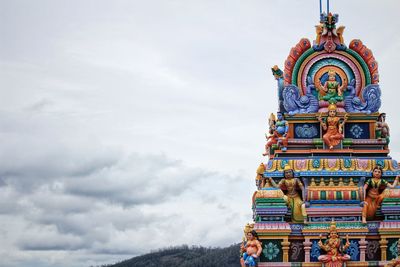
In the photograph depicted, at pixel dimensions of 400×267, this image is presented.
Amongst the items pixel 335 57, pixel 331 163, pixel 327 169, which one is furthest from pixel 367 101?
pixel 327 169

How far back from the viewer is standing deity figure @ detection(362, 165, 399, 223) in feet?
115

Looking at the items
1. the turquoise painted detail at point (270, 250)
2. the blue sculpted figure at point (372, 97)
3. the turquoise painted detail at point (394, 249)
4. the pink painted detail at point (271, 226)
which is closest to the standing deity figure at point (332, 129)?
the blue sculpted figure at point (372, 97)

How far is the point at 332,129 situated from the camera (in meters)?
36.1

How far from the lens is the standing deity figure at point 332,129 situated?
118 ft

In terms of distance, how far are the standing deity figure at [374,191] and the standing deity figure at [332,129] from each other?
6.90 ft

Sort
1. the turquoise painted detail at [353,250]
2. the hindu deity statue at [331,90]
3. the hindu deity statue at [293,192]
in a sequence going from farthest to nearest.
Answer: the hindu deity statue at [331,90] → the hindu deity statue at [293,192] → the turquoise painted detail at [353,250]

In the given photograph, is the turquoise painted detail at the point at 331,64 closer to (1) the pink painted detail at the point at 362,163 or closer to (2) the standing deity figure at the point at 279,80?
(2) the standing deity figure at the point at 279,80

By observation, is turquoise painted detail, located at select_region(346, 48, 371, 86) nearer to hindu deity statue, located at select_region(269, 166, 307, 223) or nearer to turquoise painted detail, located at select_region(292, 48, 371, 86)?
turquoise painted detail, located at select_region(292, 48, 371, 86)

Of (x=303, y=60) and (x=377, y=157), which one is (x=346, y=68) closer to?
(x=303, y=60)

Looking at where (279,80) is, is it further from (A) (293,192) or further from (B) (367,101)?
(A) (293,192)

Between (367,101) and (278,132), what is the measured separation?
427 centimetres

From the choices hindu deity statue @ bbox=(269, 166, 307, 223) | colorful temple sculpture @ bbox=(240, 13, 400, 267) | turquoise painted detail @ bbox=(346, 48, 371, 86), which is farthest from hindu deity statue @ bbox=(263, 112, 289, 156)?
turquoise painted detail @ bbox=(346, 48, 371, 86)

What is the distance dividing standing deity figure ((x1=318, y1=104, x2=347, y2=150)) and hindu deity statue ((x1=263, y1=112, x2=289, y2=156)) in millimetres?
1678

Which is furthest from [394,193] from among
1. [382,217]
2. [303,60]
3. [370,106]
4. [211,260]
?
[211,260]
